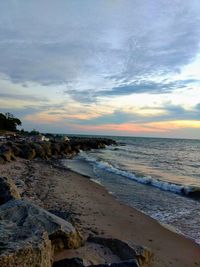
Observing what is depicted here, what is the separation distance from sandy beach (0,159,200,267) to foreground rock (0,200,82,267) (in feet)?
0.98

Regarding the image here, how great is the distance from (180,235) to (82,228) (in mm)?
2456

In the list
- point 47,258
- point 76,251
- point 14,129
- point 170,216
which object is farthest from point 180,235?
point 14,129

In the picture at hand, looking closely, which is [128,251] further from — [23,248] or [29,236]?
[23,248]

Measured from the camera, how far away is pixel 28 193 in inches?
453

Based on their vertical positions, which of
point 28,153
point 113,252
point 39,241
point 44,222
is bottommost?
point 113,252

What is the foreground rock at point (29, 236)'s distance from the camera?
3889mm

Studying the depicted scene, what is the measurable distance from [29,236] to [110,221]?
203 inches

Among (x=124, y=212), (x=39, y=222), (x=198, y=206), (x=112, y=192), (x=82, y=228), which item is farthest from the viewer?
(x=112, y=192)

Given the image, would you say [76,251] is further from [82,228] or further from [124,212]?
[124,212]

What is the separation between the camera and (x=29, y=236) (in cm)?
430

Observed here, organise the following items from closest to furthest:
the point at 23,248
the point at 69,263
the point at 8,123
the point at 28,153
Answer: the point at 23,248 → the point at 69,263 → the point at 28,153 → the point at 8,123

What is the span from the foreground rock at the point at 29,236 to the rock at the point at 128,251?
0.56 metres

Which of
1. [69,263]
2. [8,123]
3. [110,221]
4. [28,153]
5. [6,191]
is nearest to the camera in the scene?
[69,263]

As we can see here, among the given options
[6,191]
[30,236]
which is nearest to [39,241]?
[30,236]
